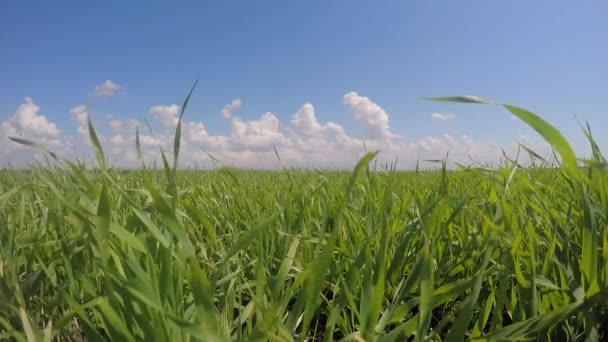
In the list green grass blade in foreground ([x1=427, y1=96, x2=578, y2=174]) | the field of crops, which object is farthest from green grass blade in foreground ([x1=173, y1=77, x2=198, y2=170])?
green grass blade in foreground ([x1=427, y1=96, x2=578, y2=174])

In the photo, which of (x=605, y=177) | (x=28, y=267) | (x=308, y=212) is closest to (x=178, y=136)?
(x=28, y=267)

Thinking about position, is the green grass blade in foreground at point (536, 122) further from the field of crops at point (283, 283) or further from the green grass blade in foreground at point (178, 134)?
the green grass blade in foreground at point (178, 134)

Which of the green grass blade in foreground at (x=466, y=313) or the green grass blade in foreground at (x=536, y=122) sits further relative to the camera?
the green grass blade in foreground at (x=536, y=122)

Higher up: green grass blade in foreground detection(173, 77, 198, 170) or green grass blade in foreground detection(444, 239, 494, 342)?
green grass blade in foreground detection(173, 77, 198, 170)

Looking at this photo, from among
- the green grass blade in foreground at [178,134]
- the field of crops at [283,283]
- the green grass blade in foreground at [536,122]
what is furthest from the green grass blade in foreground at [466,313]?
the green grass blade in foreground at [178,134]

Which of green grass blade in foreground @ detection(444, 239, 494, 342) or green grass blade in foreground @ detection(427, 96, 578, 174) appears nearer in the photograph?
green grass blade in foreground @ detection(444, 239, 494, 342)

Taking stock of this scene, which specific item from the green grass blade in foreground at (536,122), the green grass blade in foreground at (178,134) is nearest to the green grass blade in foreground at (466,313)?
the green grass blade in foreground at (536,122)

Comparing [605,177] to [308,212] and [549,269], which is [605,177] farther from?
[308,212]

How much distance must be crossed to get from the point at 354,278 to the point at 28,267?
764 mm

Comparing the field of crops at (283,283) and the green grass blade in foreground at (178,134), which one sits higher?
the green grass blade in foreground at (178,134)

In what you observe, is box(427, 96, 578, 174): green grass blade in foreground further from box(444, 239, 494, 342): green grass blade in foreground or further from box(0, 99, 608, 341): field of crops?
box(444, 239, 494, 342): green grass blade in foreground

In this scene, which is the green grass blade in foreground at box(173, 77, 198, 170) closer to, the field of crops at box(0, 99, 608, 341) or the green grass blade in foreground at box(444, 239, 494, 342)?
the field of crops at box(0, 99, 608, 341)

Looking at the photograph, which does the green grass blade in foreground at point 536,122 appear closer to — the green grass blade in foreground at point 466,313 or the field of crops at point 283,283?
the field of crops at point 283,283

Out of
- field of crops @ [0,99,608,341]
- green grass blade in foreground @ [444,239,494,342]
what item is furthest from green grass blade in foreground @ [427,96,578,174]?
green grass blade in foreground @ [444,239,494,342]
